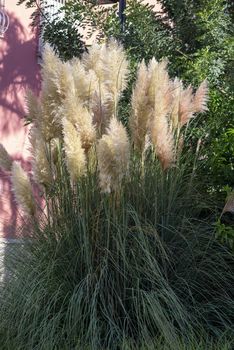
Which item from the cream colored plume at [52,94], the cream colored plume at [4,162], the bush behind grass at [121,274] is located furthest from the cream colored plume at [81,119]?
the cream colored plume at [4,162]

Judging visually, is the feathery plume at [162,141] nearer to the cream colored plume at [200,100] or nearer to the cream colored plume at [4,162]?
the cream colored plume at [200,100]

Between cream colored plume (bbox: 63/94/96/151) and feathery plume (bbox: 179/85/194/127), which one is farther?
feathery plume (bbox: 179/85/194/127)

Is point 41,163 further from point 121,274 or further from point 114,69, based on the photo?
point 121,274

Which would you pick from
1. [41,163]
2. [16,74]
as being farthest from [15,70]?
[41,163]

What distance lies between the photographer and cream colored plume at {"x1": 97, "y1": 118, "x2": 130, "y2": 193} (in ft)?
12.5

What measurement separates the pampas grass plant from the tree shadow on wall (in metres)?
3.66

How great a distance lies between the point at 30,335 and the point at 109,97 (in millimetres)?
1861

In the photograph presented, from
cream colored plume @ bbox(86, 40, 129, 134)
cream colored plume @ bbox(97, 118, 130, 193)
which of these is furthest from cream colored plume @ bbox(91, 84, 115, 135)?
cream colored plume @ bbox(97, 118, 130, 193)

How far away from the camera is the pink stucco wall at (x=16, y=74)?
8.09 metres

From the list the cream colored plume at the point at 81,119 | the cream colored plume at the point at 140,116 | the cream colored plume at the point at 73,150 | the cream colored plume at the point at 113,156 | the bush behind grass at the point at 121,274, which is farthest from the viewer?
the cream colored plume at the point at 140,116

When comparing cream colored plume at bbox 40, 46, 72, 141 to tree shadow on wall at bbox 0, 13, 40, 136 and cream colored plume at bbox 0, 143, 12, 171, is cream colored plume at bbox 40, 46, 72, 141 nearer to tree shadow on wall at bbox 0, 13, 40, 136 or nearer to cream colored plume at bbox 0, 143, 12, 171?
cream colored plume at bbox 0, 143, 12, 171

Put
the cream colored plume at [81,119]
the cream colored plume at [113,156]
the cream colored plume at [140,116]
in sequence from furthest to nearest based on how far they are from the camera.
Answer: the cream colored plume at [140,116] → the cream colored plume at [81,119] → the cream colored plume at [113,156]

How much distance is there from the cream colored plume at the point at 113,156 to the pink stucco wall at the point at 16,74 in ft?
14.0

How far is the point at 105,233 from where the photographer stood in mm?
4113
